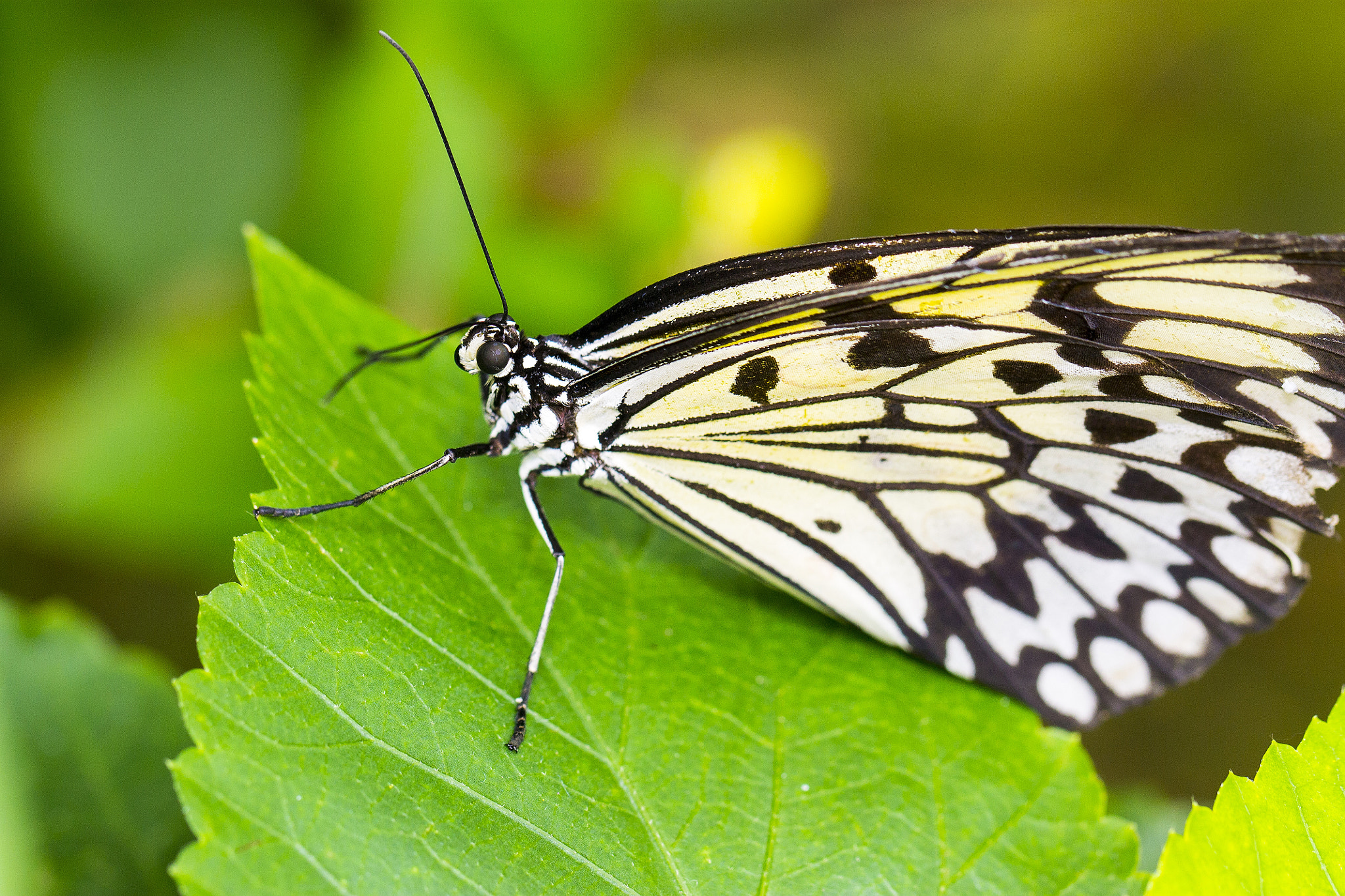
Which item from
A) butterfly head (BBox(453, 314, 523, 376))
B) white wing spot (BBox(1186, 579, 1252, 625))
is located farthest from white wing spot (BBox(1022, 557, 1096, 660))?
butterfly head (BBox(453, 314, 523, 376))

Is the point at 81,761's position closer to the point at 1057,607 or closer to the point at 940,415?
the point at 940,415

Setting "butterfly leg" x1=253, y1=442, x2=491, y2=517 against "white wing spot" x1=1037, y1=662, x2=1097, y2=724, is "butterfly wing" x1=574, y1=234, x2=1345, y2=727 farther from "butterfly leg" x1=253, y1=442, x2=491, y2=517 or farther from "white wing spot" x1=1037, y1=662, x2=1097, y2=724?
"butterfly leg" x1=253, y1=442, x2=491, y2=517

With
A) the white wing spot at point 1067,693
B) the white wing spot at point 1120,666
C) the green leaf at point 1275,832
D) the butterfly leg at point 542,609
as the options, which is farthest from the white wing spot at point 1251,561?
the butterfly leg at point 542,609

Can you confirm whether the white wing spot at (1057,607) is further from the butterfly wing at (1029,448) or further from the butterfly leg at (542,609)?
the butterfly leg at (542,609)

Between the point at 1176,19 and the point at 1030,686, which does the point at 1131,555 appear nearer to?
the point at 1030,686

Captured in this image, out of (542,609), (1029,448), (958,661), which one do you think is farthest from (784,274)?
(958,661)

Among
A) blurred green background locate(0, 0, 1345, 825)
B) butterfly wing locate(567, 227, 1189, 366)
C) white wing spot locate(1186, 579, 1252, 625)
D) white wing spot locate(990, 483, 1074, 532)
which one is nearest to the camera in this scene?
butterfly wing locate(567, 227, 1189, 366)
